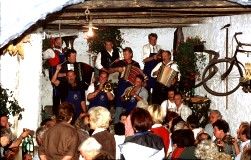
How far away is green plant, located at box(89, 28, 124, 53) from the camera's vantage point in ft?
67.6

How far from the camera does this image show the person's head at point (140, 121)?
10773 mm

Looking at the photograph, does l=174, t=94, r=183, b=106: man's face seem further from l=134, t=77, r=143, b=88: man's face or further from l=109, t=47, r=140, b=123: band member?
l=109, t=47, r=140, b=123: band member

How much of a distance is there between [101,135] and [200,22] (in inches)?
336

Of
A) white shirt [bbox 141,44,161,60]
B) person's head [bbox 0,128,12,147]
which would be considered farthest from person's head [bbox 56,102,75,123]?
white shirt [bbox 141,44,161,60]

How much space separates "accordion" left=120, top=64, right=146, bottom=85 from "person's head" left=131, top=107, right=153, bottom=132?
730cm

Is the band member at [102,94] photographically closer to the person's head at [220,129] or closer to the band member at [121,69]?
the band member at [121,69]

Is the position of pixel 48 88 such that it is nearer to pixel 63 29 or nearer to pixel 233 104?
pixel 63 29

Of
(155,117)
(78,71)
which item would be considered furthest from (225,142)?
(78,71)

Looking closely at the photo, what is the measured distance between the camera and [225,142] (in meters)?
12.9

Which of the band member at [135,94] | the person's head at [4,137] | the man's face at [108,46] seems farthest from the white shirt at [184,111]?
the person's head at [4,137]

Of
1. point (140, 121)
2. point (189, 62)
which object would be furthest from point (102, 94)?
point (140, 121)

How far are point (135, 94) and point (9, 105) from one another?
3127mm

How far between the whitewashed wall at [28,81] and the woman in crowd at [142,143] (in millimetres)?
5679

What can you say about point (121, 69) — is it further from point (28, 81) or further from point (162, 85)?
point (28, 81)
